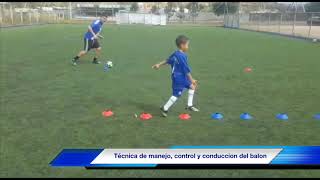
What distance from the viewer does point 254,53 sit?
66.9 feet

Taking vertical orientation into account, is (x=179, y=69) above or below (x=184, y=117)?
above

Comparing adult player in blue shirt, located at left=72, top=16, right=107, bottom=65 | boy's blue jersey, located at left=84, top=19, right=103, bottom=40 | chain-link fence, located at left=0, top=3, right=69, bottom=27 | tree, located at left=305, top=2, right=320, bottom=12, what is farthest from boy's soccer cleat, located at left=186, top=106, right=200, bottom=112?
tree, located at left=305, top=2, right=320, bottom=12

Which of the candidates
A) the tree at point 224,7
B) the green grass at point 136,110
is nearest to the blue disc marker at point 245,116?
the green grass at point 136,110

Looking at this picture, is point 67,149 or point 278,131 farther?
point 278,131

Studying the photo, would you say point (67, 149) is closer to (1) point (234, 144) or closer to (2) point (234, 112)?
(1) point (234, 144)

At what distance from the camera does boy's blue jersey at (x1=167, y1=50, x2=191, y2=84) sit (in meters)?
7.68

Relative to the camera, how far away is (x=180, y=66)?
7734 millimetres

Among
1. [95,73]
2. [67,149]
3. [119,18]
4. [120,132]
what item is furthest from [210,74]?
[119,18]

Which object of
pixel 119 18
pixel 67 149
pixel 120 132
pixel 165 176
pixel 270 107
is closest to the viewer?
pixel 165 176

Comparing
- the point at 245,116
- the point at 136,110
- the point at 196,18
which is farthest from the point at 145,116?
the point at 196,18

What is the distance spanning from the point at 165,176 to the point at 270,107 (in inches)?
173

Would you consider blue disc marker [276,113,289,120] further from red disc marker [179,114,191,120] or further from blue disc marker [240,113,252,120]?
red disc marker [179,114,191,120]

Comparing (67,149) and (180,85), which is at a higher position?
(180,85)

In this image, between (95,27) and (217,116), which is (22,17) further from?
(217,116)
